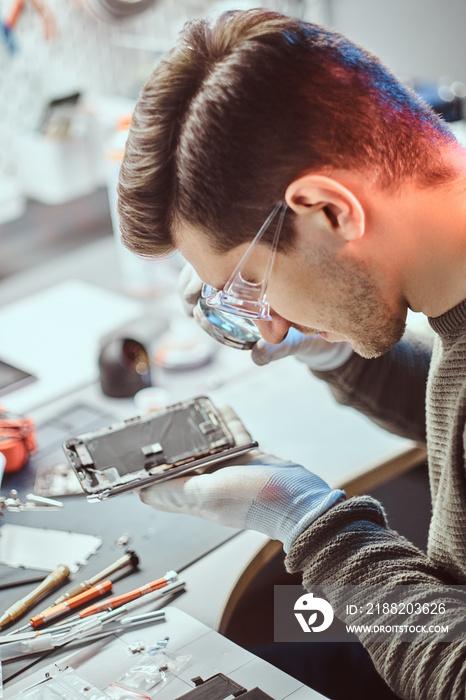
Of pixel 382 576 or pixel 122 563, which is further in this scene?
pixel 122 563

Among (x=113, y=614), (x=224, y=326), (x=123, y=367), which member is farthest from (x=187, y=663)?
(x=123, y=367)

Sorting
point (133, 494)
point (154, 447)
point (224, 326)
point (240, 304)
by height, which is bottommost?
point (133, 494)

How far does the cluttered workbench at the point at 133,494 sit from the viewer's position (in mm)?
897

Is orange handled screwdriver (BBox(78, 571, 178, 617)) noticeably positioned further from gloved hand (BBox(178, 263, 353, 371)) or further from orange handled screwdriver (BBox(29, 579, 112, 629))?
gloved hand (BBox(178, 263, 353, 371))

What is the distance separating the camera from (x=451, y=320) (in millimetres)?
932

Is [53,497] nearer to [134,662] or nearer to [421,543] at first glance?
[134,662]

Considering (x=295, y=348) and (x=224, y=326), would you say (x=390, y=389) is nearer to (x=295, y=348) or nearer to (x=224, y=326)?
(x=295, y=348)

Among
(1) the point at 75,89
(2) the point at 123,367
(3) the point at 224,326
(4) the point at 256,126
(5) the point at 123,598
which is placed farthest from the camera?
(1) the point at 75,89

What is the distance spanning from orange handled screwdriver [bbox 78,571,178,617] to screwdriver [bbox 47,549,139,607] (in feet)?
0.12

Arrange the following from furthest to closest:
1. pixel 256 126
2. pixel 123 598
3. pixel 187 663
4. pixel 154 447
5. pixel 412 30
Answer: pixel 412 30 → pixel 154 447 → pixel 123 598 → pixel 187 663 → pixel 256 126

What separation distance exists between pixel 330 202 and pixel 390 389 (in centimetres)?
53

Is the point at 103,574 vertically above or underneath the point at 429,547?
underneath

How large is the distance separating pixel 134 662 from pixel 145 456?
0.27 metres

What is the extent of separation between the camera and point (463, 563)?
93 centimetres
